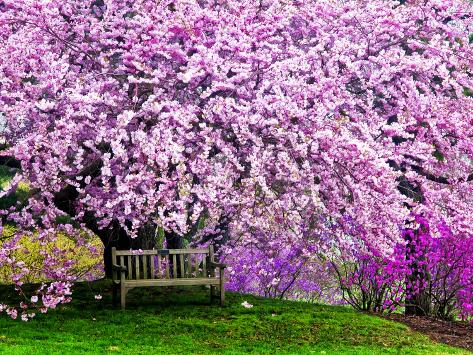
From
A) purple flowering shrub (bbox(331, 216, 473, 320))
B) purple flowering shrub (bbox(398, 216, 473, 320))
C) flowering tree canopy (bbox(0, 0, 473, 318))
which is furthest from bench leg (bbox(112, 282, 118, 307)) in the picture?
purple flowering shrub (bbox(398, 216, 473, 320))

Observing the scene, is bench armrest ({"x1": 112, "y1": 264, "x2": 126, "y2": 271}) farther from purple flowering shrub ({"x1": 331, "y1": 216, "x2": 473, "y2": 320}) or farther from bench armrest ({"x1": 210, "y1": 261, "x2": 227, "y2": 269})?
purple flowering shrub ({"x1": 331, "y1": 216, "x2": 473, "y2": 320})

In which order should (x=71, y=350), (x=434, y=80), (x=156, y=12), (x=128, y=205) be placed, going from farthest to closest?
(x=434, y=80), (x=156, y=12), (x=128, y=205), (x=71, y=350)

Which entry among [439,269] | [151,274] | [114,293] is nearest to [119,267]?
[114,293]

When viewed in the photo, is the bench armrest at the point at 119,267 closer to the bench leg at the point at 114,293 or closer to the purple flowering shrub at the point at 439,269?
the bench leg at the point at 114,293

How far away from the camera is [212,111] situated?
29.2 ft

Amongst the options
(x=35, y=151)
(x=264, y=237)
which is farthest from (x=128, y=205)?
(x=264, y=237)

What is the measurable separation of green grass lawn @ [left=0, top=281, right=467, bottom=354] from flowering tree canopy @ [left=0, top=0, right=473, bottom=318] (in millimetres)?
1382

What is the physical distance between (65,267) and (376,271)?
21.8 feet

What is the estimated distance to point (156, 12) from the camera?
31.3 feet

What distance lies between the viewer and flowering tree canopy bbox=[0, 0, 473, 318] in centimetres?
885

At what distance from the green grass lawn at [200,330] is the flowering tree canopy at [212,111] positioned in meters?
1.38

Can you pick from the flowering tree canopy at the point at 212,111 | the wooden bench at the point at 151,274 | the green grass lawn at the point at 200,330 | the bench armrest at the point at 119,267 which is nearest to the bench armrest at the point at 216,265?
the wooden bench at the point at 151,274

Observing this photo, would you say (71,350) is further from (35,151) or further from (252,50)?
(252,50)

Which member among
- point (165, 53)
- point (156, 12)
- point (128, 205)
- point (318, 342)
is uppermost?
point (156, 12)
